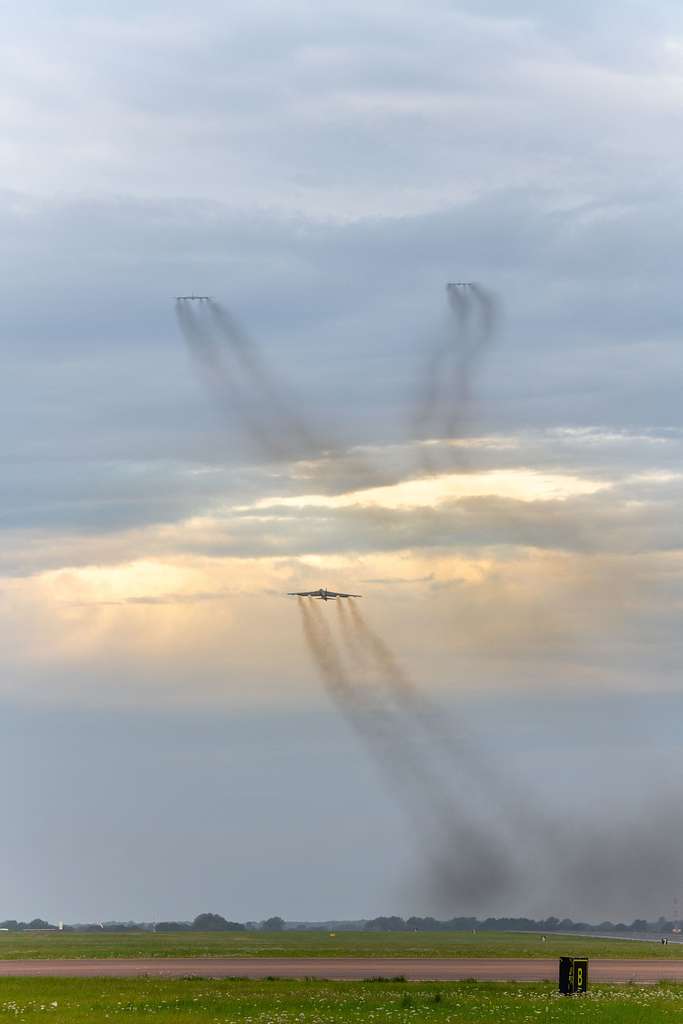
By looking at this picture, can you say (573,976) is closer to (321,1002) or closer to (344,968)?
(321,1002)

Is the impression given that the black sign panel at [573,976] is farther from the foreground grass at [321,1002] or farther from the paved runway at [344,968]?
the paved runway at [344,968]

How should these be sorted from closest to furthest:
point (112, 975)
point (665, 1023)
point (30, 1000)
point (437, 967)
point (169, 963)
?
point (665, 1023) → point (30, 1000) → point (112, 975) → point (437, 967) → point (169, 963)

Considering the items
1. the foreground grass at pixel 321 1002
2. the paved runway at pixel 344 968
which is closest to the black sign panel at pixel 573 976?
the foreground grass at pixel 321 1002

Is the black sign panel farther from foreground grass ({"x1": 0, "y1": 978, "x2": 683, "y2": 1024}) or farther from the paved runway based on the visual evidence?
the paved runway

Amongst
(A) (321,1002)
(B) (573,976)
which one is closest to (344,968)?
(B) (573,976)

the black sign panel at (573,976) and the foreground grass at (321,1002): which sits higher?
the black sign panel at (573,976)

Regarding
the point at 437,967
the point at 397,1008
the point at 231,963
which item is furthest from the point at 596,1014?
the point at 231,963

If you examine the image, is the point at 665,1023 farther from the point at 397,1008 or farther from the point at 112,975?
the point at 112,975
